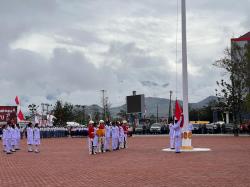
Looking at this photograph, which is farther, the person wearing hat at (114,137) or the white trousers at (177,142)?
the person wearing hat at (114,137)

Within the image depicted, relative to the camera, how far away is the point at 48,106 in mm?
101875

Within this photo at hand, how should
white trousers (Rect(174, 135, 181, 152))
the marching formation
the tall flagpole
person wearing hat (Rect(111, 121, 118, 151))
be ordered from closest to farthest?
white trousers (Rect(174, 135, 181, 152)) < the tall flagpole < the marching formation < person wearing hat (Rect(111, 121, 118, 151))

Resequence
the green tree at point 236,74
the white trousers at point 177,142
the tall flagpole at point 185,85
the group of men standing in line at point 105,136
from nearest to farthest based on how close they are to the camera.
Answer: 1. the white trousers at point 177,142
2. the group of men standing in line at point 105,136
3. the tall flagpole at point 185,85
4. the green tree at point 236,74

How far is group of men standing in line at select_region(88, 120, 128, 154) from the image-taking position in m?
25.3

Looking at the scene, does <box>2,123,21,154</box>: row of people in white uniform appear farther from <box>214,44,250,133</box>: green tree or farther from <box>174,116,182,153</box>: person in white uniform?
<box>214,44,250,133</box>: green tree

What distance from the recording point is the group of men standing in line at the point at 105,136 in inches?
995

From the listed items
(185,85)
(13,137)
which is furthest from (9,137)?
(185,85)

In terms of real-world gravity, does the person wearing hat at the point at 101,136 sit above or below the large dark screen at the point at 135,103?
below

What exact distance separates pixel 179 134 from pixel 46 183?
12847 mm

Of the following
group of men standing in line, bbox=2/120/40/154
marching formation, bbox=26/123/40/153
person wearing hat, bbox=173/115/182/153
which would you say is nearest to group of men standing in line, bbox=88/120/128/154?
marching formation, bbox=26/123/40/153

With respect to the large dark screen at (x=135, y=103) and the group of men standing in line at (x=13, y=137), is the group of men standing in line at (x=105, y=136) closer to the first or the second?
the group of men standing in line at (x=13, y=137)

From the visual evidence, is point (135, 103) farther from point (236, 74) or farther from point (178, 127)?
point (178, 127)

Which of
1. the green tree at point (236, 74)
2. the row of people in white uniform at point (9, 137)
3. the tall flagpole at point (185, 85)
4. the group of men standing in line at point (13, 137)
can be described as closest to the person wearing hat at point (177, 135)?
the tall flagpole at point (185, 85)

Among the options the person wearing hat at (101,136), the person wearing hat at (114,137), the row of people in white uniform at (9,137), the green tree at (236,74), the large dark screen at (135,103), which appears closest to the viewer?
the person wearing hat at (101,136)
